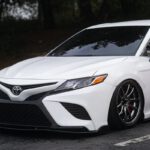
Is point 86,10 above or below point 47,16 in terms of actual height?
above

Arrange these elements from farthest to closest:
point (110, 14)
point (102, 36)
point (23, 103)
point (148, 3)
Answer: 1. point (110, 14)
2. point (148, 3)
3. point (102, 36)
4. point (23, 103)

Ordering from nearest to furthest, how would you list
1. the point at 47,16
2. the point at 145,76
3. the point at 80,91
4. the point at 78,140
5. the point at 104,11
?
the point at 80,91 < the point at 78,140 < the point at 145,76 < the point at 104,11 < the point at 47,16

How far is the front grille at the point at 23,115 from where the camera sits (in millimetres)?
8172

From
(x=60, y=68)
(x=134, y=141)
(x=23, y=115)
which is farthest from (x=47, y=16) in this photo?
(x=134, y=141)

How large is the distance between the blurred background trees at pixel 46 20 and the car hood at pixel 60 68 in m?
9.03

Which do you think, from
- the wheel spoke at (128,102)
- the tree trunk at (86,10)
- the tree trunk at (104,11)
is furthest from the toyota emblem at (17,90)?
the tree trunk at (86,10)

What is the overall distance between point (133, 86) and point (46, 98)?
4.48 ft

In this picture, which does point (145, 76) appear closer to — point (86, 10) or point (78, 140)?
point (78, 140)

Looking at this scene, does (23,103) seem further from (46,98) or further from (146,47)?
(146,47)

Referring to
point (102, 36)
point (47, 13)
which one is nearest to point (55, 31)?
point (47, 13)

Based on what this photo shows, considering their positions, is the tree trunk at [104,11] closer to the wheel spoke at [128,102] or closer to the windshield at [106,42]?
the windshield at [106,42]

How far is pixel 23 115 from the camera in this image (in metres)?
8.26

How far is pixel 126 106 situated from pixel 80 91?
899 millimetres

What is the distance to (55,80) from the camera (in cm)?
822
